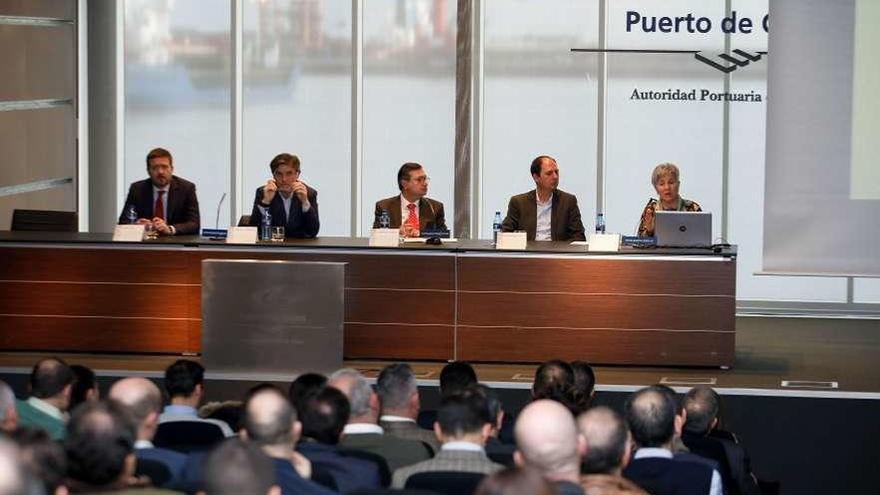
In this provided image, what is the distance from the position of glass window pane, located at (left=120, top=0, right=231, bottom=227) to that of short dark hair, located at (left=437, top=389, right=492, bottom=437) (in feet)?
28.7

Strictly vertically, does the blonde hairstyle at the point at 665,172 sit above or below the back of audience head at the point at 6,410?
above

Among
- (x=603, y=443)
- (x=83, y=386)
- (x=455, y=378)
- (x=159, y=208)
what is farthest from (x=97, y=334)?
(x=603, y=443)

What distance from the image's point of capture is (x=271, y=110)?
1355 centimetres

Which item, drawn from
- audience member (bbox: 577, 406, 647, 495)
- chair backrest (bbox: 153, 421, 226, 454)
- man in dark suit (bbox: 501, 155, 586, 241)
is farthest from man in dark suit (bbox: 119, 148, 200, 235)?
audience member (bbox: 577, 406, 647, 495)

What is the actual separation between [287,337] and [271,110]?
441 centimetres

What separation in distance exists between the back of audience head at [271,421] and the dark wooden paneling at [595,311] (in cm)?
501

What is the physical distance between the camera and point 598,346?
385 inches

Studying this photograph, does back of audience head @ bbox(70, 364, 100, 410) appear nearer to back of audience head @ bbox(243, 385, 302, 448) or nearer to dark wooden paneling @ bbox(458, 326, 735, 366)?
back of audience head @ bbox(243, 385, 302, 448)

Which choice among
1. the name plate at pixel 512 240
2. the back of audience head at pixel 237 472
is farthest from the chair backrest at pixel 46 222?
the back of audience head at pixel 237 472

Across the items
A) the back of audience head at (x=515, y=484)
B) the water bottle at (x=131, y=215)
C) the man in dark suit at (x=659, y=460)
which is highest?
the water bottle at (x=131, y=215)

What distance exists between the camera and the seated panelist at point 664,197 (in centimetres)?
1003

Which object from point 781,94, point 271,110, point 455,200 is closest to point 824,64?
point 781,94

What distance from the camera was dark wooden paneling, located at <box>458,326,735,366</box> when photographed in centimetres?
970

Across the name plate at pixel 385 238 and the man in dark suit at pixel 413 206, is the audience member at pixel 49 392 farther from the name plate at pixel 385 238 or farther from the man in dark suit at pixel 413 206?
the man in dark suit at pixel 413 206
